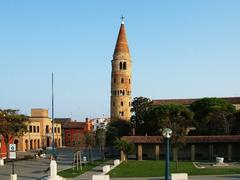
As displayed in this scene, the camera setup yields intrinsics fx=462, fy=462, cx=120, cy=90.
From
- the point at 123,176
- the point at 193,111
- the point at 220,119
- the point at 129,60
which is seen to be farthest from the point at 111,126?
the point at 123,176

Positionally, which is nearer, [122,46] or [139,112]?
[139,112]

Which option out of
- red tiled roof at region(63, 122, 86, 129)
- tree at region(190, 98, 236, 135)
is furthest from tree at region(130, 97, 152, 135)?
red tiled roof at region(63, 122, 86, 129)

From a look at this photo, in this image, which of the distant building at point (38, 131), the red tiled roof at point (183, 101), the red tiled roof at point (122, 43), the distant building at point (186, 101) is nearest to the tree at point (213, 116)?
the distant building at point (186, 101)

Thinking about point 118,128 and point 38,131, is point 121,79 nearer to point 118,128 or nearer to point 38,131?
point 38,131

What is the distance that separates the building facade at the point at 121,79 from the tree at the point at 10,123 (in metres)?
52.6

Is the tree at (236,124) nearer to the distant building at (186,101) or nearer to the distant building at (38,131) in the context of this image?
the distant building at (186,101)

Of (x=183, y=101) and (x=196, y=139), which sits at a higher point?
(x=183, y=101)

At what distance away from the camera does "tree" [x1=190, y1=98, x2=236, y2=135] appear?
7188 centimetres

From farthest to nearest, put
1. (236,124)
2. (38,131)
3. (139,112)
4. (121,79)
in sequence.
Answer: (121,79) < (38,131) < (139,112) < (236,124)

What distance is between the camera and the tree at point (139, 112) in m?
86.7

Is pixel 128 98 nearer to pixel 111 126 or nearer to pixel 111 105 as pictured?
pixel 111 105

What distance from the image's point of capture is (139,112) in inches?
3652

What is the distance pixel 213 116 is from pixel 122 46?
47.9m

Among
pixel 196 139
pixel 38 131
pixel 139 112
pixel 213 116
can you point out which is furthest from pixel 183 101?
pixel 196 139
